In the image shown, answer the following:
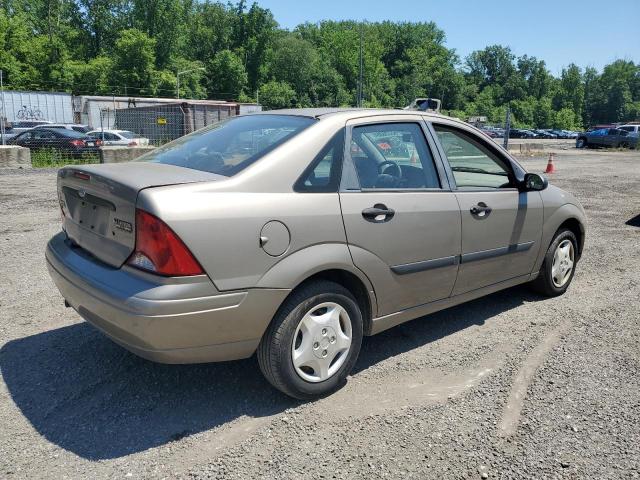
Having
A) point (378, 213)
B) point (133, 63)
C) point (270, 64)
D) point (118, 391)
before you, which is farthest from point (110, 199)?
point (270, 64)

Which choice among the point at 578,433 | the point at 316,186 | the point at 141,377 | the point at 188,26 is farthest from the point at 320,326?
the point at 188,26

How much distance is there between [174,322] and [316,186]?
1087 mm

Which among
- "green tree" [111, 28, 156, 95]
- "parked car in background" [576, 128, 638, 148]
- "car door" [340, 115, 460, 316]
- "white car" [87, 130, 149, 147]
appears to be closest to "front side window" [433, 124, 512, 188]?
"car door" [340, 115, 460, 316]

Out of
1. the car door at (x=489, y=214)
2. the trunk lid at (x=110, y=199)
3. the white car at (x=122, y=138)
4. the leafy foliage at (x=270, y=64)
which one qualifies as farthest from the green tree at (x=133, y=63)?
the trunk lid at (x=110, y=199)

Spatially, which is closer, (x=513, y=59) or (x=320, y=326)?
(x=320, y=326)

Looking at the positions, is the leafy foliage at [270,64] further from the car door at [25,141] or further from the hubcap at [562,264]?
the hubcap at [562,264]

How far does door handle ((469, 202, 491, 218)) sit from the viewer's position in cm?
392

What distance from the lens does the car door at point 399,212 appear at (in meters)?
3.26

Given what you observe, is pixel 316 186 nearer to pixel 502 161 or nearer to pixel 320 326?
pixel 320 326

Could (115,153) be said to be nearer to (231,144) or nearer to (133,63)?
(231,144)

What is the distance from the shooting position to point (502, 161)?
441 centimetres

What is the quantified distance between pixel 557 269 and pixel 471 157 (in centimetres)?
145

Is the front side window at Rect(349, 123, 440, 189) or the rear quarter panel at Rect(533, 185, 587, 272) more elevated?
the front side window at Rect(349, 123, 440, 189)

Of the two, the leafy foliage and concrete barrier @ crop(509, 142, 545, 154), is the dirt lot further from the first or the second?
the leafy foliage
